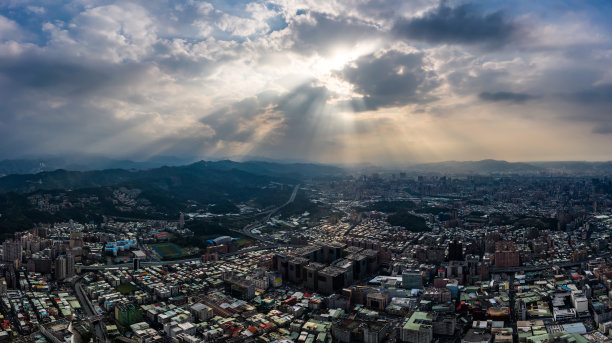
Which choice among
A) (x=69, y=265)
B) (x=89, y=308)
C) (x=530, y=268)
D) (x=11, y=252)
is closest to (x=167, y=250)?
(x=69, y=265)

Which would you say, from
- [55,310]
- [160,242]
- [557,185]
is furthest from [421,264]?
[557,185]

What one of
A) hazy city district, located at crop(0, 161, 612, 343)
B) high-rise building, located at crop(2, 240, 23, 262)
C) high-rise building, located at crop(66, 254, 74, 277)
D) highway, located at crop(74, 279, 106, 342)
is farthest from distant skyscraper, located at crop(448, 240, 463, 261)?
high-rise building, located at crop(2, 240, 23, 262)

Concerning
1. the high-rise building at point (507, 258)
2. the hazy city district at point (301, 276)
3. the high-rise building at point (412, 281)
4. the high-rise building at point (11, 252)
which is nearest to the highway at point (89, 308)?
the hazy city district at point (301, 276)

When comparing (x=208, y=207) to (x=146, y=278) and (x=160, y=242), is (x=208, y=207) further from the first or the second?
(x=146, y=278)

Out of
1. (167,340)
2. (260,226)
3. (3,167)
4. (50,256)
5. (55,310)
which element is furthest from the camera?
(3,167)

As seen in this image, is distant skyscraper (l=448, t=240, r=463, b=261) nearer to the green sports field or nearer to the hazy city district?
the hazy city district

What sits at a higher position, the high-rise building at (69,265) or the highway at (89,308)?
the high-rise building at (69,265)

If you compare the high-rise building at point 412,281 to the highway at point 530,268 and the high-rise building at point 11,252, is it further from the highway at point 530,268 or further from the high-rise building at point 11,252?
the high-rise building at point 11,252

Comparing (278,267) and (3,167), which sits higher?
(3,167)

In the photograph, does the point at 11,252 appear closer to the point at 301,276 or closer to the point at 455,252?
the point at 301,276
